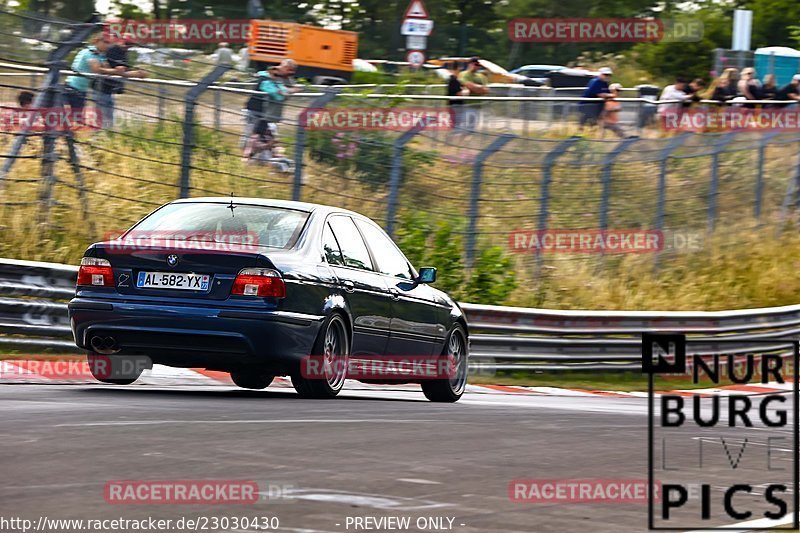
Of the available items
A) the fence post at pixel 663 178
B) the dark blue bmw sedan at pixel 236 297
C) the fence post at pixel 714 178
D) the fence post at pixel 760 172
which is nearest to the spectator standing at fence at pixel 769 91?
the fence post at pixel 760 172

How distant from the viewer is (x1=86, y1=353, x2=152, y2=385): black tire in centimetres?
1005

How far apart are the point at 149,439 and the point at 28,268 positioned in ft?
18.7

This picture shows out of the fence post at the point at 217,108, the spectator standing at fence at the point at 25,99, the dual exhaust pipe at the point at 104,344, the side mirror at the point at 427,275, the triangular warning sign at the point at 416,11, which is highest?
the triangular warning sign at the point at 416,11

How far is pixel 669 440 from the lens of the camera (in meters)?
8.36

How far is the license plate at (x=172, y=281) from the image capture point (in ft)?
30.9

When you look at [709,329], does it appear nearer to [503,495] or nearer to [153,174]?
[153,174]

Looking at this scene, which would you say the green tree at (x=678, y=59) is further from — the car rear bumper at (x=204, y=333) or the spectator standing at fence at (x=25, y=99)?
the car rear bumper at (x=204, y=333)

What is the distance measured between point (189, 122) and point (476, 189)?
4586 millimetres

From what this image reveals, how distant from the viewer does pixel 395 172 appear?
17141 mm

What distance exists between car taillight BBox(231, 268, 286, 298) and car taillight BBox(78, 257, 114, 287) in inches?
33.3

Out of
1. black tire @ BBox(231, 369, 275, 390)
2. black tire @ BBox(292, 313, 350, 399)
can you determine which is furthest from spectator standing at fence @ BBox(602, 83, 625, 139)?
black tire @ BBox(292, 313, 350, 399)

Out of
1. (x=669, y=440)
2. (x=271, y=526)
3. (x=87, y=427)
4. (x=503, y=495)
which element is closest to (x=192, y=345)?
(x=87, y=427)

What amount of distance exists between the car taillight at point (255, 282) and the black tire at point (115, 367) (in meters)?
0.99

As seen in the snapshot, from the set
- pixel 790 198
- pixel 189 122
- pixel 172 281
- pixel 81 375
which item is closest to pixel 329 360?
pixel 172 281
